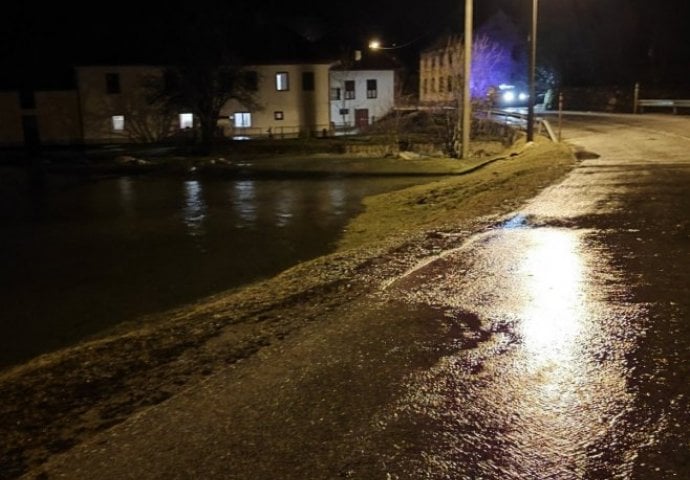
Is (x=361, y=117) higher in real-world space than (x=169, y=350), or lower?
higher

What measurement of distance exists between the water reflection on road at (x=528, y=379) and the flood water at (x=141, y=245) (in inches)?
177

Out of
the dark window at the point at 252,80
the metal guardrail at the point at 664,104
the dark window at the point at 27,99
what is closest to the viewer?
the metal guardrail at the point at 664,104

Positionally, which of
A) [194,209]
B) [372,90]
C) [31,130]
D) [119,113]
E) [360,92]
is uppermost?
[372,90]

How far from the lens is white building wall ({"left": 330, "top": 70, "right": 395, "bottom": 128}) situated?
2618 inches

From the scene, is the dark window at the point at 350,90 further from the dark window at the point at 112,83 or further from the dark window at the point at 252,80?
the dark window at the point at 112,83

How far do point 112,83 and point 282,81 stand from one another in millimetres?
14047

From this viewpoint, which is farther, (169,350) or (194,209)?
(194,209)

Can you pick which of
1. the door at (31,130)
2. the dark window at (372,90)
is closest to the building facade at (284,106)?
the dark window at (372,90)

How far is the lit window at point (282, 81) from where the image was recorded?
6184cm

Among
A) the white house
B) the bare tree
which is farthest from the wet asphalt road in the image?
the white house

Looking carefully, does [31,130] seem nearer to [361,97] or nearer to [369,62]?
[361,97]

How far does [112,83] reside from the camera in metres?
58.6

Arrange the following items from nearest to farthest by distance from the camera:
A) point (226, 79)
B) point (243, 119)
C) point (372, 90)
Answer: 1. point (226, 79)
2. point (243, 119)
3. point (372, 90)

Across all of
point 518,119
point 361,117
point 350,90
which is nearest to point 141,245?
point 518,119
